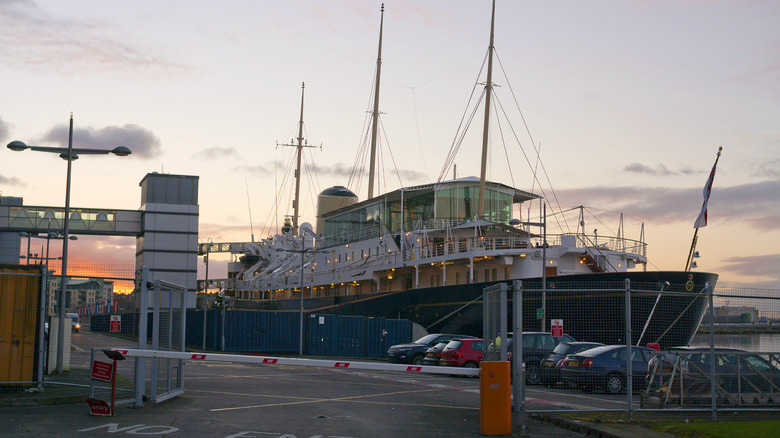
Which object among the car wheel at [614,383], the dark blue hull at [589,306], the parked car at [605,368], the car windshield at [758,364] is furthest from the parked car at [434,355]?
the car windshield at [758,364]

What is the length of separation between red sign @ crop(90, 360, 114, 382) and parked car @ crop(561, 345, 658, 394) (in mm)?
9886

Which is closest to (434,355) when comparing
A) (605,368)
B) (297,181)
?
(605,368)

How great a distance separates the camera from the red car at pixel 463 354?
1027 inches

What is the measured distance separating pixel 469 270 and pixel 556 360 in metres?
22.2

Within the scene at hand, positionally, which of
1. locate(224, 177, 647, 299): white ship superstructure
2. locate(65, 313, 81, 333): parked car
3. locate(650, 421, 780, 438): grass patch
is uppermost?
locate(224, 177, 647, 299): white ship superstructure

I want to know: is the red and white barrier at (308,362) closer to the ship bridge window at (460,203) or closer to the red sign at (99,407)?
the red sign at (99,407)

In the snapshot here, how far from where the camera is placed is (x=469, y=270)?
43875 millimetres

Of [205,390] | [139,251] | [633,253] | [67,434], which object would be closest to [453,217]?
[633,253]

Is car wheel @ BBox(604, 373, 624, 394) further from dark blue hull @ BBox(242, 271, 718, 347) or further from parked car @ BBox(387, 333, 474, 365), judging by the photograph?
parked car @ BBox(387, 333, 474, 365)

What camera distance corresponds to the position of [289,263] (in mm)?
66750

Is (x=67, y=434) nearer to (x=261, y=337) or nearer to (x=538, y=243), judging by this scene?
(x=261, y=337)

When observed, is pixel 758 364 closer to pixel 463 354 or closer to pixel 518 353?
pixel 518 353

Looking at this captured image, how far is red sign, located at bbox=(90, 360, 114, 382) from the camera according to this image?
14.0 meters

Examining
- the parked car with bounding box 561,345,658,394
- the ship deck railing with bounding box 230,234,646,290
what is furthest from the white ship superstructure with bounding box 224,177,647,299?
the parked car with bounding box 561,345,658,394
